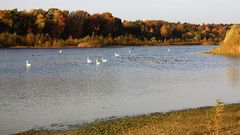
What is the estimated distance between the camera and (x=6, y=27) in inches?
4973

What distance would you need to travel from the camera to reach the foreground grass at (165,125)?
16.0 metres

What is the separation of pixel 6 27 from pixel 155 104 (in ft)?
349

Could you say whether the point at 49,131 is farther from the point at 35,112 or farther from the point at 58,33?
the point at 58,33

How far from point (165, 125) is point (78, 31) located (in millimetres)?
128363

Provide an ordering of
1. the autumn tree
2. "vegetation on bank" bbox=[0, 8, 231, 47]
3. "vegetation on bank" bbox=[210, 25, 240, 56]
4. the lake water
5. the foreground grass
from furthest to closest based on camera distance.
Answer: the autumn tree → "vegetation on bank" bbox=[0, 8, 231, 47] → "vegetation on bank" bbox=[210, 25, 240, 56] → the lake water → the foreground grass

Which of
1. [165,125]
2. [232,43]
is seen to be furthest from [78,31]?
[165,125]

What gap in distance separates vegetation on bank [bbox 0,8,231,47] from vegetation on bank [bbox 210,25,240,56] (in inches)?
2368

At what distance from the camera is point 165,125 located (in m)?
17.8

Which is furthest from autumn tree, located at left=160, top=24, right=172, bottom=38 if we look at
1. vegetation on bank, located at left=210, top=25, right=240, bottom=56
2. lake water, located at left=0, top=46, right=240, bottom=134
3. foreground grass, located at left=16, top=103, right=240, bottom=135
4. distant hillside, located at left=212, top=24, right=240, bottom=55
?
foreground grass, located at left=16, top=103, right=240, bottom=135

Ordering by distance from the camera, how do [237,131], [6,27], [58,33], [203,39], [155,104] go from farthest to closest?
[203,39] < [58,33] < [6,27] < [155,104] < [237,131]

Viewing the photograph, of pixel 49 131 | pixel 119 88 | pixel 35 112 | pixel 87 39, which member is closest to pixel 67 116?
pixel 35 112

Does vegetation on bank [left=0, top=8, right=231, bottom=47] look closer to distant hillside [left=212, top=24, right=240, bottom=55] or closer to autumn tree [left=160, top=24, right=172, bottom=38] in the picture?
autumn tree [left=160, top=24, right=172, bottom=38]

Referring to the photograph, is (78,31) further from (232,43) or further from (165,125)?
(165,125)

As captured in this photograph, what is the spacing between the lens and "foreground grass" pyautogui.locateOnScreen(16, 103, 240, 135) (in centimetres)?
1602
